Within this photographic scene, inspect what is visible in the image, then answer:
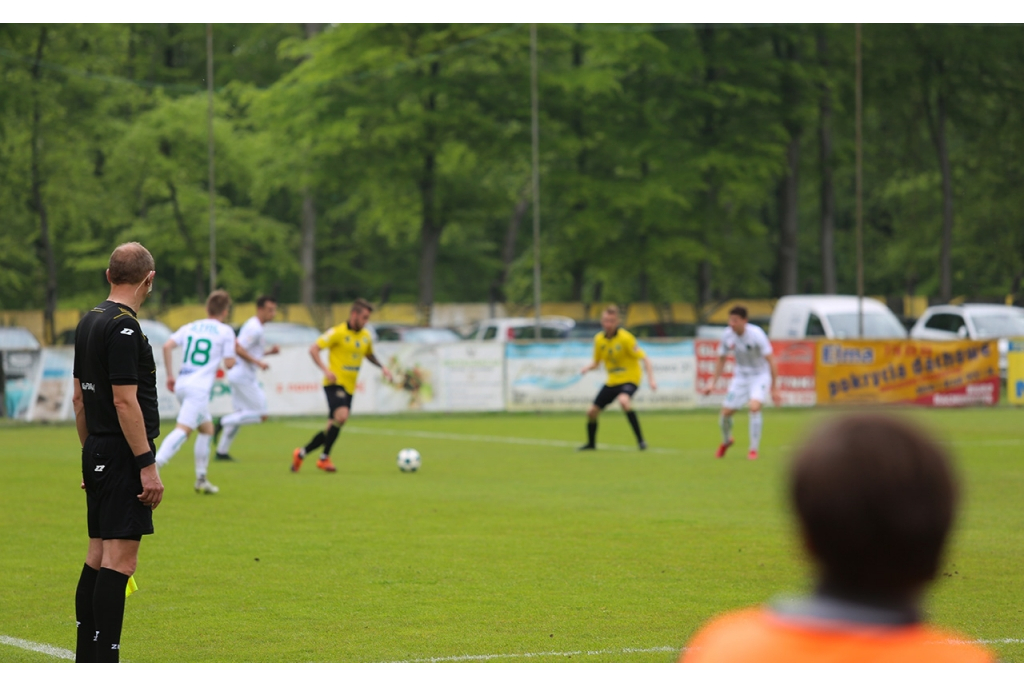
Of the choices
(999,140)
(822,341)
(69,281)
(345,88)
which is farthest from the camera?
(69,281)

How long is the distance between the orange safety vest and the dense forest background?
124 ft

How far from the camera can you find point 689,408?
28281mm

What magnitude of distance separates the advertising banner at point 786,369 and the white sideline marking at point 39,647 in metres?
21.7

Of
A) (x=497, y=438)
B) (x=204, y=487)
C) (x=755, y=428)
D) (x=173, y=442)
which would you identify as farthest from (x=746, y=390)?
(x=173, y=442)

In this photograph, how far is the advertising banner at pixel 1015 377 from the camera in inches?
1129

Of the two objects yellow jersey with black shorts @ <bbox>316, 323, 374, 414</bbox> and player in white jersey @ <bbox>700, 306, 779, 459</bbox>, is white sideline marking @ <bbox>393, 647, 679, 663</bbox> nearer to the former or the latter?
yellow jersey with black shorts @ <bbox>316, 323, 374, 414</bbox>

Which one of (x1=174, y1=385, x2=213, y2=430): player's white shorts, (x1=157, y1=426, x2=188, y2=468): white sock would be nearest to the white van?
(x1=174, y1=385, x2=213, y2=430): player's white shorts

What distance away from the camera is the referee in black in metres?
5.96

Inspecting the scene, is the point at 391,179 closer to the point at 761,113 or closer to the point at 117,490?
the point at 761,113

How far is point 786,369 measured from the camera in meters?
28.3

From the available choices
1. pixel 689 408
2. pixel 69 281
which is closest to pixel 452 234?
pixel 69 281

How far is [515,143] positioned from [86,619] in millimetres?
35142

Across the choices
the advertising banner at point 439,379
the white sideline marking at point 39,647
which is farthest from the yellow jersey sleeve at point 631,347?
the white sideline marking at point 39,647

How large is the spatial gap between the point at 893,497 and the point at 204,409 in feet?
41.1
